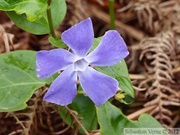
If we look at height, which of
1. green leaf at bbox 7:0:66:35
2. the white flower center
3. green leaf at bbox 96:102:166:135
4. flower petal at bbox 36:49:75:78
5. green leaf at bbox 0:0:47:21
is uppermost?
green leaf at bbox 0:0:47:21

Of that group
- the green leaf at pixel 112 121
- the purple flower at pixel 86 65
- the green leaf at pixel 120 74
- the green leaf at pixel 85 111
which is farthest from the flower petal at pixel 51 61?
the green leaf at pixel 85 111

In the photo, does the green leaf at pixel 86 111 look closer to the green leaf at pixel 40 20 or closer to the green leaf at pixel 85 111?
the green leaf at pixel 85 111

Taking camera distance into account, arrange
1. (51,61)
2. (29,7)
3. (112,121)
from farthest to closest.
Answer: (112,121)
(29,7)
(51,61)

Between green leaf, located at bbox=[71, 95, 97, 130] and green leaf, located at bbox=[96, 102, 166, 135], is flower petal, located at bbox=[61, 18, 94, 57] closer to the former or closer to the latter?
green leaf, located at bbox=[96, 102, 166, 135]

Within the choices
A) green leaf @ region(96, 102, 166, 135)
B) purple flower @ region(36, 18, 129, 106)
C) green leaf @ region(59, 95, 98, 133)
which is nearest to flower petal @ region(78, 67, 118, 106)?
purple flower @ region(36, 18, 129, 106)

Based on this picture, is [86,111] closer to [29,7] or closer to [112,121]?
[112,121]

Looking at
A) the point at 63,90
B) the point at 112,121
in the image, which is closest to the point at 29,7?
the point at 63,90

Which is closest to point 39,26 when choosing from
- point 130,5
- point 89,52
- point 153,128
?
point 89,52

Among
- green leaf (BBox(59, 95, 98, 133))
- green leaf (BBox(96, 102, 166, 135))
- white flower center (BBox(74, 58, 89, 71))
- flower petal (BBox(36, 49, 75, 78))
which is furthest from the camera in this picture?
green leaf (BBox(59, 95, 98, 133))
